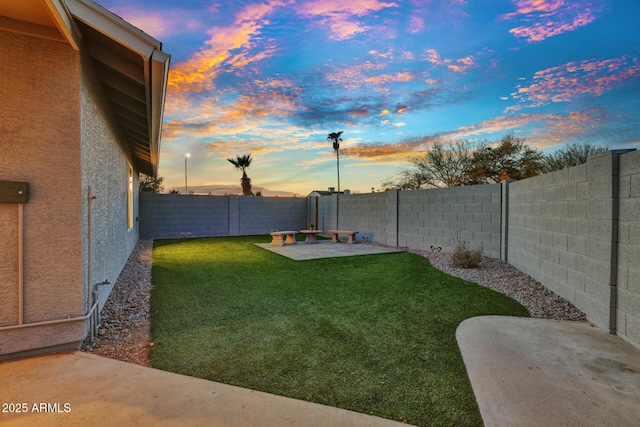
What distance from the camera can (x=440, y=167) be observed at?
22.3 metres

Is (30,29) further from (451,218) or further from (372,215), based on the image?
(372,215)

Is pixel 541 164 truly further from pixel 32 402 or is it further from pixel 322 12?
pixel 32 402

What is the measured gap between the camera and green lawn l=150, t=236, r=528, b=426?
2.43 meters

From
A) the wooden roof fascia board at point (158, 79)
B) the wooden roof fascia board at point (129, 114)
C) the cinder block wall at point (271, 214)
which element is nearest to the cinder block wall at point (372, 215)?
the cinder block wall at point (271, 214)

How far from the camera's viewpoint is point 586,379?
2.58 m

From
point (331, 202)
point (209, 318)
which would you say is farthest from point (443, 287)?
point (331, 202)

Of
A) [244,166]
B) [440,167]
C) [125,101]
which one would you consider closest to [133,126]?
[125,101]

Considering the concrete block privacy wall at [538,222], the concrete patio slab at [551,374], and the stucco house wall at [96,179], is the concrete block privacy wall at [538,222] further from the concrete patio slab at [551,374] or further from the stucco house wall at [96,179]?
the stucco house wall at [96,179]

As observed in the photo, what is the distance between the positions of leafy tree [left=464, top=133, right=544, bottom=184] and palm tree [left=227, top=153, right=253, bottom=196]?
21.8 meters

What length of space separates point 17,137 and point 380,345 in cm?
406

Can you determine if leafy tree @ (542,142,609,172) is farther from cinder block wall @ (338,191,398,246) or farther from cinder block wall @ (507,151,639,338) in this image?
cinder block wall @ (507,151,639,338)

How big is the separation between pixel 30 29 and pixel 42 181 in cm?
138

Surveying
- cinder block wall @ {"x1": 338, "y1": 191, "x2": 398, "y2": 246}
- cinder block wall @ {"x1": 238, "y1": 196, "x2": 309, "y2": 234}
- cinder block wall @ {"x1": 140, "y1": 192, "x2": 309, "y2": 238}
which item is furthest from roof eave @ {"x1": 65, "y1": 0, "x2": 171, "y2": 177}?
cinder block wall @ {"x1": 238, "y1": 196, "x2": 309, "y2": 234}

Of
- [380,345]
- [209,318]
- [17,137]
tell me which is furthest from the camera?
[209,318]
